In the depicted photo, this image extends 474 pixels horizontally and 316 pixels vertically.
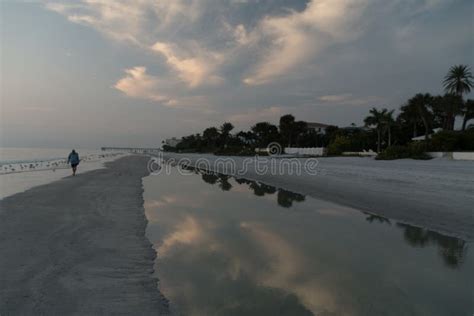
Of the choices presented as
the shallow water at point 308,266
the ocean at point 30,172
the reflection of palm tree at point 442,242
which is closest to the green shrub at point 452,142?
the shallow water at point 308,266

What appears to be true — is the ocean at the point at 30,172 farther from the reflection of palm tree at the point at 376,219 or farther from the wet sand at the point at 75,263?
the reflection of palm tree at the point at 376,219

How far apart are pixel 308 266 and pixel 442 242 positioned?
4.51 metres

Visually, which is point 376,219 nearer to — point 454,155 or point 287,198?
point 287,198

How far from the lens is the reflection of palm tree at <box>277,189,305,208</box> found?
16.1 meters

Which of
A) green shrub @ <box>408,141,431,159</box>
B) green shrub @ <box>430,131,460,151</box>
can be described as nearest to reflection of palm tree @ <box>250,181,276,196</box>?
green shrub @ <box>408,141,431,159</box>

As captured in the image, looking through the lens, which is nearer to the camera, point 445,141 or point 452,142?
point 452,142

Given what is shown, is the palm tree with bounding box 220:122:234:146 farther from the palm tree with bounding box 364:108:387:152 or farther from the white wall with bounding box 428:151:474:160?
the white wall with bounding box 428:151:474:160

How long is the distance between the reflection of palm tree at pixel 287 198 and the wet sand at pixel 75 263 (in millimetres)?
7253

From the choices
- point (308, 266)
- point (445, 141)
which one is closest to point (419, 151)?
point (445, 141)

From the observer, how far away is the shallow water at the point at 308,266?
5289 millimetres


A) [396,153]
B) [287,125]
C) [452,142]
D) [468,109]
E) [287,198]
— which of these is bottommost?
[287,198]

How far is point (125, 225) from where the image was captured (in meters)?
10.2

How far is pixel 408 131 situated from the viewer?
222ft

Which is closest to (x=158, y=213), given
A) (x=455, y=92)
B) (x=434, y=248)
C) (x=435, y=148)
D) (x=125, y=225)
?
(x=125, y=225)
